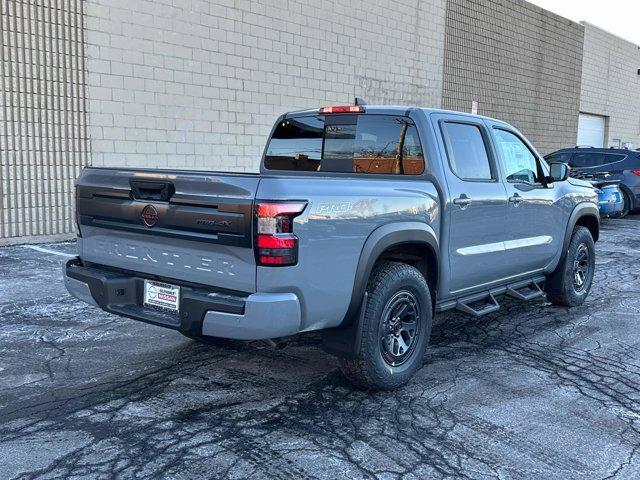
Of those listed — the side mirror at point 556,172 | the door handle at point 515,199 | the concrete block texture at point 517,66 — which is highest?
the concrete block texture at point 517,66

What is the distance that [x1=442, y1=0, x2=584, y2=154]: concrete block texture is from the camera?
18812 millimetres

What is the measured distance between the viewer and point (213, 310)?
3.69 meters

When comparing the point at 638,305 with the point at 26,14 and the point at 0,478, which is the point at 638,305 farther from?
the point at 26,14

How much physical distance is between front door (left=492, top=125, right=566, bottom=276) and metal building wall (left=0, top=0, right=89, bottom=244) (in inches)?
281

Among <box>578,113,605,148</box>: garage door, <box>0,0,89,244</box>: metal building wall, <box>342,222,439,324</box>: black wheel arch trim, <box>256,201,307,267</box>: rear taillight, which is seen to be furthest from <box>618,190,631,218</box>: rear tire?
<box>256,201,307,267</box>: rear taillight

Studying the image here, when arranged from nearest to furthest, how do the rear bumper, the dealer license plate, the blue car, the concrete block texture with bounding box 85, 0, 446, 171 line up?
1. the rear bumper
2. the dealer license plate
3. the concrete block texture with bounding box 85, 0, 446, 171
4. the blue car

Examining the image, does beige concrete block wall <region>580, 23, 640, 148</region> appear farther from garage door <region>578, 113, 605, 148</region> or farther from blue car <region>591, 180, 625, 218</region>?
blue car <region>591, 180, 625, 218</region>

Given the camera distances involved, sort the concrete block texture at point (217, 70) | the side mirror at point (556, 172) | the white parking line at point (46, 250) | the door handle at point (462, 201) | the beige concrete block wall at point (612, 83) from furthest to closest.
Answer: the beige concrete block wall at point (612, 83) < the concrete block texture at point (217, 70) < the white parking line at point (46, 250) < the side mirror at point (556, 172) < the door handle at point (462, 201)

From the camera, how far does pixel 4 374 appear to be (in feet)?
15.3

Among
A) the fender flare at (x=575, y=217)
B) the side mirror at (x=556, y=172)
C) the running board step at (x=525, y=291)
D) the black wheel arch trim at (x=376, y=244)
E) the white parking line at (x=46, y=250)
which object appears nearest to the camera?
the black wheel arch trim at (x=376, y=244)

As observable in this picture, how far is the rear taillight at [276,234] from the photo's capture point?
3531 millimetres

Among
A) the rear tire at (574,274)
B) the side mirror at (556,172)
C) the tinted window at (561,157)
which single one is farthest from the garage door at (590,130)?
the side mirror at (556,172)

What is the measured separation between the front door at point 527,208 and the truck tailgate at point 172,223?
2.91 metres

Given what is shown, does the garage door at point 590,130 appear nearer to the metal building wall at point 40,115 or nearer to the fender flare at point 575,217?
the fender flare at point 575,217
